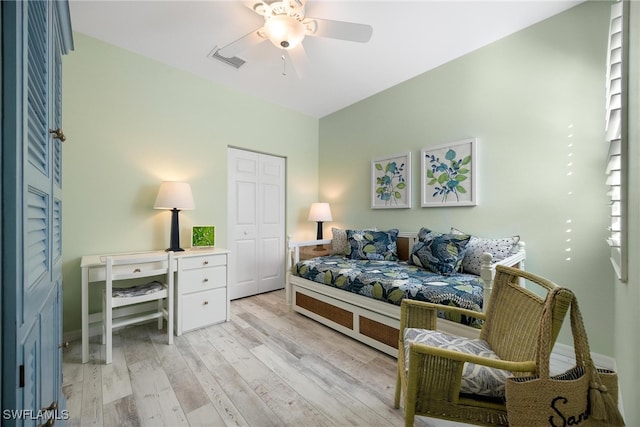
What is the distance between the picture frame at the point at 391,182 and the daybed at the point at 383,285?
1.30 feet

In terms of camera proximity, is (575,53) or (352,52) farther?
(352,52)

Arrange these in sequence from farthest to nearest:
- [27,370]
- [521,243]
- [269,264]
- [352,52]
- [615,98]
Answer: [269,264] → [352,52] → [521,243] → [615,98] → [27,370]

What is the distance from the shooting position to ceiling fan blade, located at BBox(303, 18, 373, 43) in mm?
1720

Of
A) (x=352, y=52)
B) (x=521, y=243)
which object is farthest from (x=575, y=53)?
(x=352, y=52)

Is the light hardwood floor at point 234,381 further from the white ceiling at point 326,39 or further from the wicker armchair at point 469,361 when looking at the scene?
the white ceiling at point 326,39

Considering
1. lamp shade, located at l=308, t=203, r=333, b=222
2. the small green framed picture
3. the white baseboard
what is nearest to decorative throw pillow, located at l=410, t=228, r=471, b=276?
the white baseboard

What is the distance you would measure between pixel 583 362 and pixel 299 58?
283cm

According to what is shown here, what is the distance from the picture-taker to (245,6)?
1901 millimetres

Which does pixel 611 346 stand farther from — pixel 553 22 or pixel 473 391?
pixel 553 22

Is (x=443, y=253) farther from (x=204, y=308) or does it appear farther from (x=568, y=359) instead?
(x=204, y=308)

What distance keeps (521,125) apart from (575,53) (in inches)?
22.6

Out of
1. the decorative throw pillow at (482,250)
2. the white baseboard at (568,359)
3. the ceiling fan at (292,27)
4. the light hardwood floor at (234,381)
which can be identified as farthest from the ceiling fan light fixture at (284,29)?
the white baseboard at (568,359)

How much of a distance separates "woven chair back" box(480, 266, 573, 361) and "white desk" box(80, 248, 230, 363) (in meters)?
2.20

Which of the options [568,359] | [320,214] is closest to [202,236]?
[320,214]
